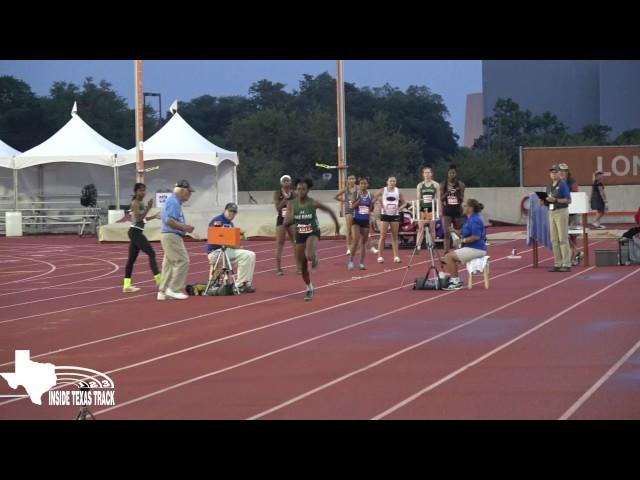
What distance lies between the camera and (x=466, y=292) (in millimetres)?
17297

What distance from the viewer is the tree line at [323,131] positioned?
180 ft

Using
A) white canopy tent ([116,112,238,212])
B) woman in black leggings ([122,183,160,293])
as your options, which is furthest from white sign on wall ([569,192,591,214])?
white canopy tent ([116,112,238,212])

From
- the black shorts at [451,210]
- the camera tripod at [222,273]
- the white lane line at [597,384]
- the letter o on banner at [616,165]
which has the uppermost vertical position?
the letter o on banner at [616,165]

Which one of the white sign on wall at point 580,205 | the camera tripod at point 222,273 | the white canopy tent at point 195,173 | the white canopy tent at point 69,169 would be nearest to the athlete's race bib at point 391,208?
the white sign on wall at point 580,205

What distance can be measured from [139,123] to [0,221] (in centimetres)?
862

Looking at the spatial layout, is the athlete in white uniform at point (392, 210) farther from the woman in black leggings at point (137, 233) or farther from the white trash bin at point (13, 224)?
the white trash bin at point (13, 224)

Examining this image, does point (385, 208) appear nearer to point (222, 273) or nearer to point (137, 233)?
point (222, 273)

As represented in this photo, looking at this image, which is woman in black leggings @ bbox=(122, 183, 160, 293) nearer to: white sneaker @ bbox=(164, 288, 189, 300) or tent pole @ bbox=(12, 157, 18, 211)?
white sneaker @ bbox=(164, 288, 189, 300)

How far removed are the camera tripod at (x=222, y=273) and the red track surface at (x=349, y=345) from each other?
542 millimetres

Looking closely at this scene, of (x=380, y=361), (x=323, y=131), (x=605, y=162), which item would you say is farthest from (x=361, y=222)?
(x=323, y=131)

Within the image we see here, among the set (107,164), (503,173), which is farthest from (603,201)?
(503,173)
